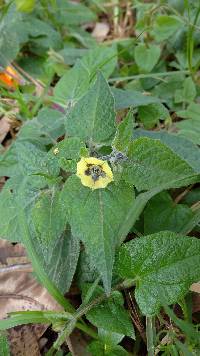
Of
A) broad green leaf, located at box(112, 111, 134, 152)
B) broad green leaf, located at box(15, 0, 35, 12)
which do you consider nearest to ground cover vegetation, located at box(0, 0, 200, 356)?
broad green leaf, located at box(112, 111, 134, 152)

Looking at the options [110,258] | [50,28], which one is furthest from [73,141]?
[50,28]

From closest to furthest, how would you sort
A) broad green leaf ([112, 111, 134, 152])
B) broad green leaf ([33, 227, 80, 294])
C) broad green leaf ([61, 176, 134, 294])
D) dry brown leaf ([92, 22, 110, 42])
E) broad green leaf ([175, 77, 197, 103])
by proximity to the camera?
1. broad green leaf ([61, 176, 134, 294])
2. broad green leaf ([112, 111, 134, 152])
3. broad green leaf ([33, 227, 80, 294])
4. broad green leaf ([175, 77, 197, 103])
5. dry brown leaf ([92, 22, 110, 42])

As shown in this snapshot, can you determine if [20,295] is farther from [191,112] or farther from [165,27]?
[165,27]

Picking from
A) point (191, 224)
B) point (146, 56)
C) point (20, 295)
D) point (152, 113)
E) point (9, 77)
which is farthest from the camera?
point (9, 77)

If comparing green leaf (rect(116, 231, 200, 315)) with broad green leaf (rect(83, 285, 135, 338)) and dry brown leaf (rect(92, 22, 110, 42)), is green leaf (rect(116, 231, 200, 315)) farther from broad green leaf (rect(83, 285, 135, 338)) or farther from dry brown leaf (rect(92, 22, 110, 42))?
dry brown leaf (rect(92, 22, 110, 42))

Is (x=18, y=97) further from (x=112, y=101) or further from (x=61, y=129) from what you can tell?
(x=112, y=101)

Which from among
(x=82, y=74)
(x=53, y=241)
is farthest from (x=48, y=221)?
(x=82, y=74)
